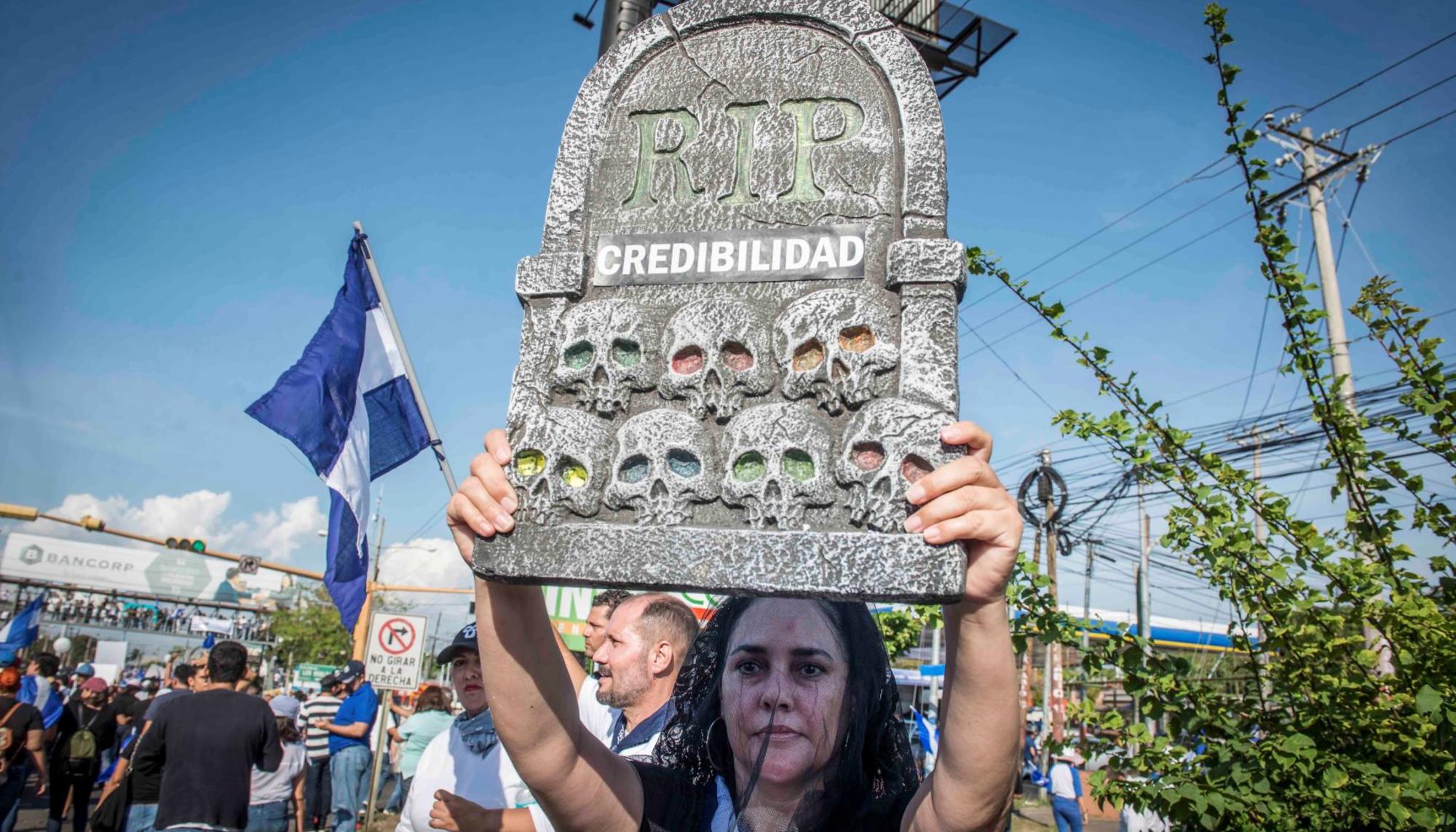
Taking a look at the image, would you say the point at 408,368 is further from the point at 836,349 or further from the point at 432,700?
the point at 836,349

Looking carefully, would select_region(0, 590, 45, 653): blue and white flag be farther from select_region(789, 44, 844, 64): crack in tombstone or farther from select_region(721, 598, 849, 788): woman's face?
select_region(789, 44, 844, 64): crack in tombstone

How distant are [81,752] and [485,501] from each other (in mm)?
9508

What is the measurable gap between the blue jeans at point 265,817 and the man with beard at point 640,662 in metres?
3.66

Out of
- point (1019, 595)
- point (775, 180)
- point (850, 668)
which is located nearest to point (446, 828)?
point (850, 668)

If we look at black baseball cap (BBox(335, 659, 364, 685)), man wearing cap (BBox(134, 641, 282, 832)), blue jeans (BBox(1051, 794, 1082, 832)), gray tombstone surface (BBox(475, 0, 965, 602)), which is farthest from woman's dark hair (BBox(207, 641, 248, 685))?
blue jeans (BBox(1051, 794, 1082, 832))

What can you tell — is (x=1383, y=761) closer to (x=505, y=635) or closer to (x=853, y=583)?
(x=853, y=583)

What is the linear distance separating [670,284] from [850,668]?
1067 millimetres

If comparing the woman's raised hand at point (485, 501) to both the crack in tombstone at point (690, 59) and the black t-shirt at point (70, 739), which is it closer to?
the crack in tombstone at point (690, 59)

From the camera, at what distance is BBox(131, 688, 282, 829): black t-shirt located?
517cm

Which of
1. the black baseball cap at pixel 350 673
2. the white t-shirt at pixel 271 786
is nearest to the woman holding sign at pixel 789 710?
the white t-shirt at pixel 271 786

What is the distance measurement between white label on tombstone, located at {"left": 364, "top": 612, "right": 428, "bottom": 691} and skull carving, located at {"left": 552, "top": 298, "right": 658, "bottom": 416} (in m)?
9.15

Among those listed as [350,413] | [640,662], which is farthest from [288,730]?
[640,662]

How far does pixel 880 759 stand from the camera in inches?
91.8

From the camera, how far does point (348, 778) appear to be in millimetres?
8750
